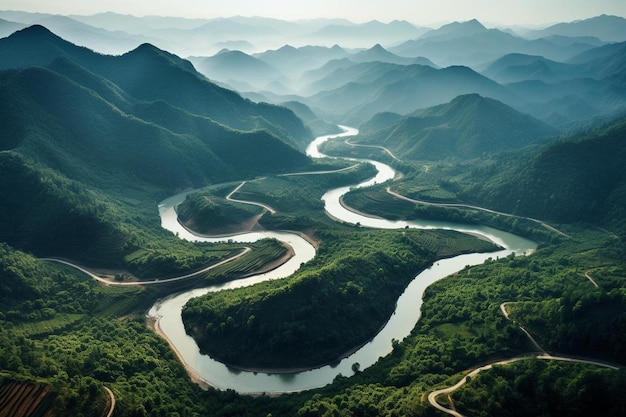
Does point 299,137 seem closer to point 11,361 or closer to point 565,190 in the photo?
point 565,190

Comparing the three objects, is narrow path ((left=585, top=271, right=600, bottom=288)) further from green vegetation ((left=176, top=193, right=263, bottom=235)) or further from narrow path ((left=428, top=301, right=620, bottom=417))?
green vegetation ((left=176, top=193, right=263, bottom=235))

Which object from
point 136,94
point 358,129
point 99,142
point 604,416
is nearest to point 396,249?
point 604,416

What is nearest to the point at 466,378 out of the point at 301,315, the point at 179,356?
the point at 301,315

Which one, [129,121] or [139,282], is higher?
[129,121]

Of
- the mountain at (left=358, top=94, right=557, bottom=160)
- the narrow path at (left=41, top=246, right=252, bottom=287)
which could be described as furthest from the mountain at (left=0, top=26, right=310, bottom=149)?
the narrow path at (left=41, top=246, right=252, bottom=287)

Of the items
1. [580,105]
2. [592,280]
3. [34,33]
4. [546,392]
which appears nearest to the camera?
[546,392]

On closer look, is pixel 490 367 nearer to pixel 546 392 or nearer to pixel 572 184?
pixel 546 392

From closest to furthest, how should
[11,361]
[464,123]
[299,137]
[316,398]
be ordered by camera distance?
[11,361] → [316,398] → [464,123] → [299,137]
